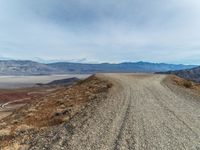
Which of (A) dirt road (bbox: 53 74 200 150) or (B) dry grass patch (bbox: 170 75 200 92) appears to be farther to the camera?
(B) dry grass patch (bbox: 170 75 200 92)

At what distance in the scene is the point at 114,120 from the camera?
1852 centimetres

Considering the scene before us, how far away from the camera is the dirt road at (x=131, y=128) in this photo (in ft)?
45.5

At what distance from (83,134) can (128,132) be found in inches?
92.1

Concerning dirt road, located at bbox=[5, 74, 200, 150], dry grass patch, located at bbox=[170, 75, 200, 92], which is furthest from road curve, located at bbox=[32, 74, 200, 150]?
dry grass patch, located at bbox=[170, 75, 200, 92]

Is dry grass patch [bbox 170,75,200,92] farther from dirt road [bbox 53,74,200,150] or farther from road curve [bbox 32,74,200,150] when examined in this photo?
road curve [bbox 32,74,200,150]

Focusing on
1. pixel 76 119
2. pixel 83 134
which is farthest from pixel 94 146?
pixel 76 119

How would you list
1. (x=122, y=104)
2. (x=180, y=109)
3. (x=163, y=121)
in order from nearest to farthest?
1. (x=163, y=121)
2. (x=180, y=109)
3. (x=122, y=104)

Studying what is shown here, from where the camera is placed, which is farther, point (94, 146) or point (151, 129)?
point (151, 129)

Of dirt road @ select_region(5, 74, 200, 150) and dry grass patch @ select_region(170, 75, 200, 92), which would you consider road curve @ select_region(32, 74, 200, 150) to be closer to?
dirt road @ select_region(5, 74, 200, 150)

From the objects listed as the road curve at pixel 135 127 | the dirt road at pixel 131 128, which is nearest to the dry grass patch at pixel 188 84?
the road curve at pixel 135 127

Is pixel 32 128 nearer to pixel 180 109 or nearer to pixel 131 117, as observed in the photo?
pixel 131 117

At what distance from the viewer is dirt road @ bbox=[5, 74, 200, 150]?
13.9 meters

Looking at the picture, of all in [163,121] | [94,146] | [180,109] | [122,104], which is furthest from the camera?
[122,104]

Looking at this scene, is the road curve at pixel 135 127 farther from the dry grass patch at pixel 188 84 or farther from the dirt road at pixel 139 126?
the dry grass patch at pixel 188 84
